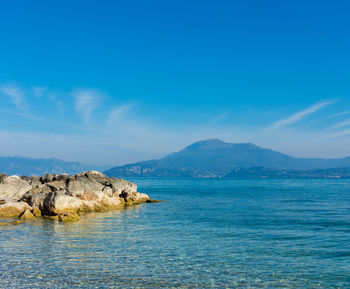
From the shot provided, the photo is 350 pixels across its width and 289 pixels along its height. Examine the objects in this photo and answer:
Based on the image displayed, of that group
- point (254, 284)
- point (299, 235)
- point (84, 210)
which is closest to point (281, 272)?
point (254, 284)

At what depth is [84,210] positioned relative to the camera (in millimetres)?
40219

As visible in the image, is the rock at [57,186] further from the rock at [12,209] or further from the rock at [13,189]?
the rock at [12,209]

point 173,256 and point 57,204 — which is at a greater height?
point 57,204

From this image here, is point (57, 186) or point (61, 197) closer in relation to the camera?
point (61, 197)

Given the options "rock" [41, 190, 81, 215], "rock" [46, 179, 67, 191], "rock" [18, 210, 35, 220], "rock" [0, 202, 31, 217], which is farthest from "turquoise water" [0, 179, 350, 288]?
"rock" [46, 179, 67, 191]

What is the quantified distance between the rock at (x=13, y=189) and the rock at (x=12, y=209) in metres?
5.76

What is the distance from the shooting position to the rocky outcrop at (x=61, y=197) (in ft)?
118

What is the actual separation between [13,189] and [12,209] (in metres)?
9.56

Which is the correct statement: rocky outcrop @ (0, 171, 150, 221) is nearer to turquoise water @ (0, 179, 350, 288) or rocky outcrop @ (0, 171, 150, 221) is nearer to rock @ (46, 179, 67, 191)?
rock @ (46, 179, 67, 191)

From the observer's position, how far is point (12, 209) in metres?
35.8

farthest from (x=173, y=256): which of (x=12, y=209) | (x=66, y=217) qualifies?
(x=12, y=209)

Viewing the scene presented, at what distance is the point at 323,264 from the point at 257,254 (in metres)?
3.69

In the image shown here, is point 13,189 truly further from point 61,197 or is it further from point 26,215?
point 26,215

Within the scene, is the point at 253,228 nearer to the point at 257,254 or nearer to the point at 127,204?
the point at 257,254
